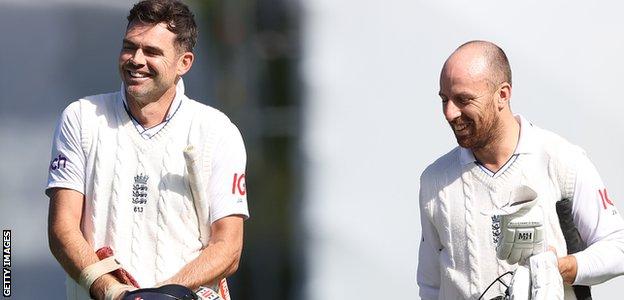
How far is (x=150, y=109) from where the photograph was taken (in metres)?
4.52

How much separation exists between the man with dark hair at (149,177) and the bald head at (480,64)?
0.66m

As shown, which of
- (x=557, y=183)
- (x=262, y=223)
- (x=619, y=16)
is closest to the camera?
(x=557, y=183)

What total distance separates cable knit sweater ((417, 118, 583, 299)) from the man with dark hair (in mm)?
552

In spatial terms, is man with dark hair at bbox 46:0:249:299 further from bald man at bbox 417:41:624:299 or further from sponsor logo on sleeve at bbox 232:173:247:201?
bald man at bbox 417:41:624:299

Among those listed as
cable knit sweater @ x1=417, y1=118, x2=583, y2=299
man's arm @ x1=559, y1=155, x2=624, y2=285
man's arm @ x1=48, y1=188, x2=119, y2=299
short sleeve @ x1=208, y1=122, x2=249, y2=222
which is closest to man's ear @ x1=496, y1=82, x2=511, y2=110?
cable knit sweater @ x1=417, y1=118, x2=583, y2=299

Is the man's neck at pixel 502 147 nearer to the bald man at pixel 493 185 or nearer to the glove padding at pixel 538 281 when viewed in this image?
the bald man at pixel 493 185

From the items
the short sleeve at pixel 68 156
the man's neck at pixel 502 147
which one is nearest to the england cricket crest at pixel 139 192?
the short sleeve at pixel 68 156

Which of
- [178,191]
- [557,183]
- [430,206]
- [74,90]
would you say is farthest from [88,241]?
[74,90]

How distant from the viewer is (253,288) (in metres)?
6.23

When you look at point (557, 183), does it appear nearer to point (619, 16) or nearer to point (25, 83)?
point (619, 16)

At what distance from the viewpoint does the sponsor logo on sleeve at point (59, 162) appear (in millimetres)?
4477

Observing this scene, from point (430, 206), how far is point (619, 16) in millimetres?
1587

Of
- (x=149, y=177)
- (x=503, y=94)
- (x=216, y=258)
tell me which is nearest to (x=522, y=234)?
(x=503, y=94)

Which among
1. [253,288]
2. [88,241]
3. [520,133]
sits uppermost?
[520,133]
